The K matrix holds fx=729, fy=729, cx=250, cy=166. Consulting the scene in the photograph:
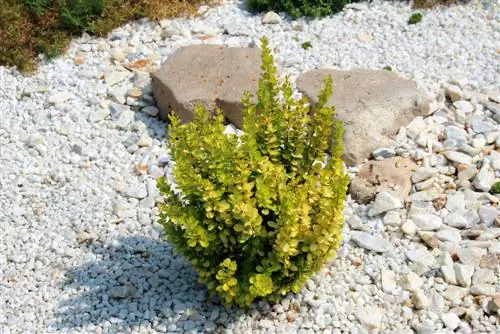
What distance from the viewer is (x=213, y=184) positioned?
185 inches

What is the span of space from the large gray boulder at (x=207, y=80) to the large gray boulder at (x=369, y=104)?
1.99ft

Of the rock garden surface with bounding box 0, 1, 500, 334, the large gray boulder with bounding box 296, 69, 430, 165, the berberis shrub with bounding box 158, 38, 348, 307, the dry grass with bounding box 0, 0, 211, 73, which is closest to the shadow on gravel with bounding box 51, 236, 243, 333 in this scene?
the rock garden surface with bounding box 0, 1, 500, 334

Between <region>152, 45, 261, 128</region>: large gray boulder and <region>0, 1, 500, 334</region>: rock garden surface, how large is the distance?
0.04 m

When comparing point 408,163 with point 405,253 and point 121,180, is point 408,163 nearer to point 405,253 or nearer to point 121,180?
point 405,253

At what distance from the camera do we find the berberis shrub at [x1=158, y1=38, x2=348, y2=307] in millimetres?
4594

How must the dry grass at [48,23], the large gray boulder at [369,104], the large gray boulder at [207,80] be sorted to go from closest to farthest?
the large gray boulder at [369,104] → the large gray boulder at [207,80] → the dry grass at [48,23]

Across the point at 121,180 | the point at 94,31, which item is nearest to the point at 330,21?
the point at 94,31

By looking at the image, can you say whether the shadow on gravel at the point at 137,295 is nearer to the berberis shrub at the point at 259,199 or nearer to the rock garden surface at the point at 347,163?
the rock garden surface at the point at 347,163

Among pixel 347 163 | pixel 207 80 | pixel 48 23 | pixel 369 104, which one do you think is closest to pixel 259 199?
pixel 347 163

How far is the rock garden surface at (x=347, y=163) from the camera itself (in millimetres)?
5289

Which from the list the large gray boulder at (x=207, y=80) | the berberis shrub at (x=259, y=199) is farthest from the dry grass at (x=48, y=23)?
the berberis shrub at (x=259, y=199)

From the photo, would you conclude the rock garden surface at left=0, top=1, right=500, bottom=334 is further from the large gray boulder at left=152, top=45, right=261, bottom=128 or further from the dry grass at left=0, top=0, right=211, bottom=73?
the dry grass at left=0, top=0, right=211, bottom=73

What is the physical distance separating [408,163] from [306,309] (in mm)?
1840

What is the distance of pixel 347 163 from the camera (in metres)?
6.55
